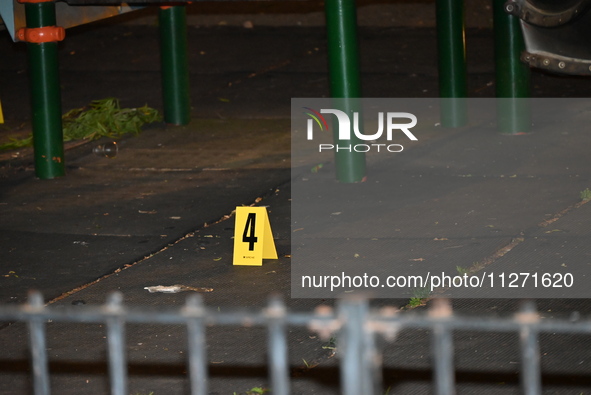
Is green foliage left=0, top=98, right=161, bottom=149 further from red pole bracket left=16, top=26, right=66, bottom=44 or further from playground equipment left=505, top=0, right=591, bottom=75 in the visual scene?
playground equipment left=505, top=0, right=591, bottom=75

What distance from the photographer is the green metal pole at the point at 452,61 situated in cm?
990

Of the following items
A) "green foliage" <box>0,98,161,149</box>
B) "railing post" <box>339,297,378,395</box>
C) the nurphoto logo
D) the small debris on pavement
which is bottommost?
the small debris on pavement

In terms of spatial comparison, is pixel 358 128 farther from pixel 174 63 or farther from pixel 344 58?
pixel 174 63

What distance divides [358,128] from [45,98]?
2961 millimetres

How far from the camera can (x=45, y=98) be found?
894 centimetres

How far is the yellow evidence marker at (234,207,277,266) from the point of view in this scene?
Answer: 20.6ft

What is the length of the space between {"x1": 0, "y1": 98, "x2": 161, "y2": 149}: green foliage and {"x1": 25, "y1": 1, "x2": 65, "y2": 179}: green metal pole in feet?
4.56

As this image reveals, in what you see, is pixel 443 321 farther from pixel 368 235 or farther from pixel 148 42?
pixel 148 42

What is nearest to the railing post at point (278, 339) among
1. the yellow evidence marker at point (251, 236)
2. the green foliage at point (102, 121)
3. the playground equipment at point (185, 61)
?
the yellow evidence marker at point (251, 236)

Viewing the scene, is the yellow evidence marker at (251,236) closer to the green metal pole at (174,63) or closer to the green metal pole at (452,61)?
the green metal pole at (452,61)

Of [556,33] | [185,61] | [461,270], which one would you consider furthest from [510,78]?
[556,33]

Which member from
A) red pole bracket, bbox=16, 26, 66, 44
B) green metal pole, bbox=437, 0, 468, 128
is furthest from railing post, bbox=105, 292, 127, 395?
green metal pole, bbox=437, 0, 468, 128

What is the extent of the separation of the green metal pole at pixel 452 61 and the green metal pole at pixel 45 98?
3.85m

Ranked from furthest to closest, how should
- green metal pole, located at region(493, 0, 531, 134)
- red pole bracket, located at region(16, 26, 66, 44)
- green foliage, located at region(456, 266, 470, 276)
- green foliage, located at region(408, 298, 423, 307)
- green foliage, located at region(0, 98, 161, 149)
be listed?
green foliage, located at region(0, 98, 161, 149) → green metal pole, located at region(493, 0, 531, 134) → red pole bracket, located at region(16, 26, 66, 44) → green foliage, located at region(456, 266, 470, 276) → green foliage, located at region(408, 298, 423, 307)
